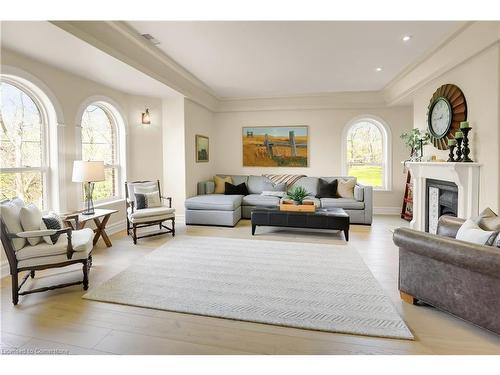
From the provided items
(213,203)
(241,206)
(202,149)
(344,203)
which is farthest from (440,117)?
(202,149)

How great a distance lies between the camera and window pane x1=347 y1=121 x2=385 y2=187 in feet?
21.6

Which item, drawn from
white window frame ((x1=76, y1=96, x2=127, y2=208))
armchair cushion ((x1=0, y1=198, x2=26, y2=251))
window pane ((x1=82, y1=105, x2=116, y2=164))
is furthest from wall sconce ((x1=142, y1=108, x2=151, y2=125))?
armchair cushion ((x1=0, y1=198, x2=26, y2=251))

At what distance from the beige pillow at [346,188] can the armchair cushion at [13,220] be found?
5.15 metres

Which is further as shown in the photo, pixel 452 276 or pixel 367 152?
pixel 367 152

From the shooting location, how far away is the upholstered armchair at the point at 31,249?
245 cm

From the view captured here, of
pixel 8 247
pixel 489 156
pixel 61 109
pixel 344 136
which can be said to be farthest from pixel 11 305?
pixel 344 136

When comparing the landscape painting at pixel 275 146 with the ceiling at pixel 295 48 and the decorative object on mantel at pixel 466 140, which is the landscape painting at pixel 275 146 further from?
the decorative object on mantel at pixel 466 140

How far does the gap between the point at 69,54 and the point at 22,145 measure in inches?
50.6

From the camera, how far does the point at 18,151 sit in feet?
11.4

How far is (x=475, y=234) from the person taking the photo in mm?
2121

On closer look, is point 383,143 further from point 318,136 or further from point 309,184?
point 309,184

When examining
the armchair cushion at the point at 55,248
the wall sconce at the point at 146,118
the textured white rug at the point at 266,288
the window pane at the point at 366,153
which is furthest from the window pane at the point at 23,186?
the window pane at the point at 366,153

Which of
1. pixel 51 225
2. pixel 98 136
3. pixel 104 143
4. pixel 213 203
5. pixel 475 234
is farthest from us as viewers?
pixel 213 203
